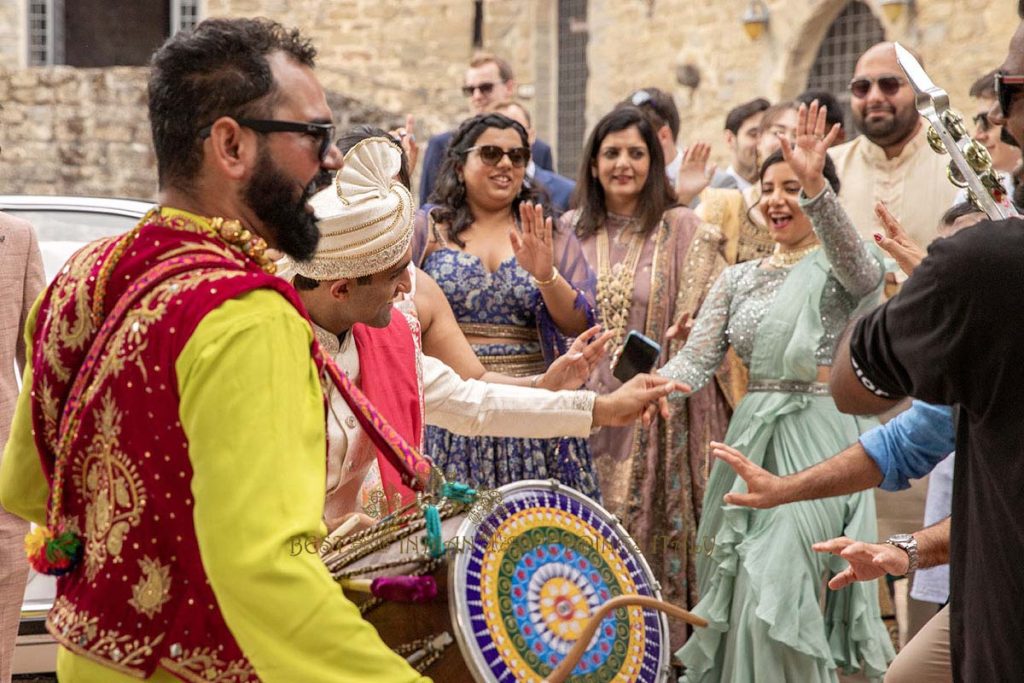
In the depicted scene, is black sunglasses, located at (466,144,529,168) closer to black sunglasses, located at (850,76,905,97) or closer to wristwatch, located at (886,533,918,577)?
black sunglasses, located at (850,76,905,97)

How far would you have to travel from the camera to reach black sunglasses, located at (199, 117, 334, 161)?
2488 millimetres

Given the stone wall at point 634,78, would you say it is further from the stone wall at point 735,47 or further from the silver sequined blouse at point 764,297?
the silver sequined blouse at point 764,297

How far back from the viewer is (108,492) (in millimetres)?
2393

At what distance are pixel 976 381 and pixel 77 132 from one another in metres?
16.5

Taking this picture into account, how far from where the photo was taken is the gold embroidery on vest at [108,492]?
2367 mm

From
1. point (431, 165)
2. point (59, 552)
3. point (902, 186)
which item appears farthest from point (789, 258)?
point (59, 552)

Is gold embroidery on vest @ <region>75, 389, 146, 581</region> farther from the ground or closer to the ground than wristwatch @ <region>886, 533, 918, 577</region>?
farther from the ground

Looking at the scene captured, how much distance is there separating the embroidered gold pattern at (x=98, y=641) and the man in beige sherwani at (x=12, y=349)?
7.02 ft

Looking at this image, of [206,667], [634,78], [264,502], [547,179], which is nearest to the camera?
[264,502]

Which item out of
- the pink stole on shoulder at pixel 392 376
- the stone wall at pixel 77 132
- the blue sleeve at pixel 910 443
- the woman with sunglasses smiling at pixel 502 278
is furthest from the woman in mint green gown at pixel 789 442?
the stone wall at pixel 77 132

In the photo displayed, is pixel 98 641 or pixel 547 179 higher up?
pixel 547 179

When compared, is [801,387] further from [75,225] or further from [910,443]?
[75,225]

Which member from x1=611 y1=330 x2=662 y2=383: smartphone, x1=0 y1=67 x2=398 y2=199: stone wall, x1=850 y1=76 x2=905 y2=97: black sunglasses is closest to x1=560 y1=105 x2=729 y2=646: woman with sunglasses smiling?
x1=850 y1=76 x2=905 y2=97: black sunglasses

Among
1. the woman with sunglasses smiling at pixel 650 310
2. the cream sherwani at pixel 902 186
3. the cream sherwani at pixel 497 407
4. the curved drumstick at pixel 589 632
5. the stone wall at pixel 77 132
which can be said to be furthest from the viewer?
the stone wall at pixel 77 132
